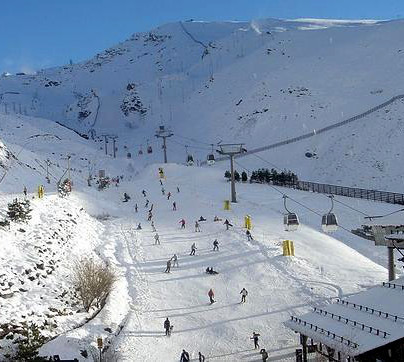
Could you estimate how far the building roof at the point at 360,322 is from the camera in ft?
52.4

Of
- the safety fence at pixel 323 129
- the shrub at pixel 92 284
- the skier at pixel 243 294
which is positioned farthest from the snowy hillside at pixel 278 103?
the shrub at pixel 92 284

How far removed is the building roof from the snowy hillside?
160ft

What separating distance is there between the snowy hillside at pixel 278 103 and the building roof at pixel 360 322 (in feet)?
160

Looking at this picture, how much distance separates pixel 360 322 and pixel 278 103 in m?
95.0

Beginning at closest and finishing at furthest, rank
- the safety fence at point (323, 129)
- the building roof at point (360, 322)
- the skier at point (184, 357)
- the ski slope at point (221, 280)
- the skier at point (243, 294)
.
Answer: the building roof at point (360, 322) < the skier at point (184, 357) < the ski slope at point (221, 280) < the skier at point (243, 294) < the safety fence at point (323, 129)

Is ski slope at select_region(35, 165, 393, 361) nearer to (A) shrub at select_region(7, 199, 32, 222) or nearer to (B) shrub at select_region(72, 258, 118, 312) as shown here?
(B) shrub at select_region(72, 258, 118, 312)

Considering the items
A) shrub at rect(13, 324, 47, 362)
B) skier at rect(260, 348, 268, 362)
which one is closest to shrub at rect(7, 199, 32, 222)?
shrub at rect(13, 324, 47, 362)

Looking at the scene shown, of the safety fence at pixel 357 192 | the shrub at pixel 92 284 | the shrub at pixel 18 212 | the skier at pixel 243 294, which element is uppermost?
the shrub at pixel 18 212

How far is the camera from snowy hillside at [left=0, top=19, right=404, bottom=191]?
3115 inches

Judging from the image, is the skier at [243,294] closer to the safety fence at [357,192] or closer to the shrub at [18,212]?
the shrub at [18,212]

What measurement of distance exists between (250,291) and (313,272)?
442 cm

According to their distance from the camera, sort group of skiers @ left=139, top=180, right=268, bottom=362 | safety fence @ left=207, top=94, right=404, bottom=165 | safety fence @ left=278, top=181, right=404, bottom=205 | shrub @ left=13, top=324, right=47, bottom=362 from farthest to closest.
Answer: safety fence @ left=207, top=94, right=404, bottom=165
safety fence @ left=278, top=181, right=404, bottom=205
group of skiers @ left=139, top=180, right=268, bottom=362
shrub @ left=13, top=324, right=47, bottom=362

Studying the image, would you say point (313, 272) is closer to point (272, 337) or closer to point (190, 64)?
point (272, 337)

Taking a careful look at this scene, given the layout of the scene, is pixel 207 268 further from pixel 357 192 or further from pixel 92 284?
pixel 357 192
